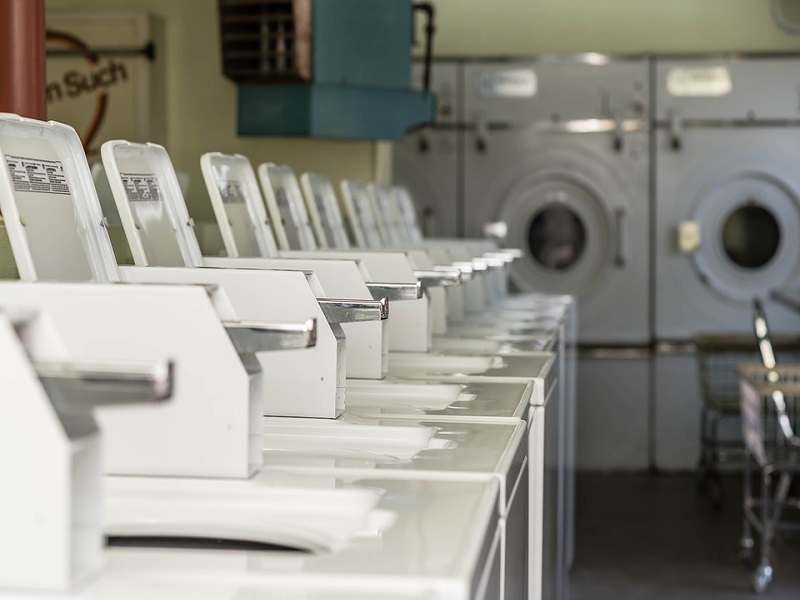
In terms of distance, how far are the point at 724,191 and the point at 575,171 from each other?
2.93 ft

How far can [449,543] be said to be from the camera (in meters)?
1.28

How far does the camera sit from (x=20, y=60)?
2.95 metres

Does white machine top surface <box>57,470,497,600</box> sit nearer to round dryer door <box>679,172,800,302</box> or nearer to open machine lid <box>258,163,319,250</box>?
open machine lid <box>258,163,319,250</box>

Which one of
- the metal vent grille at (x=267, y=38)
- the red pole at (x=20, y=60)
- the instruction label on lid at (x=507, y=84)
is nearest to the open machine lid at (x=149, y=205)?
the red pole at (x=20, y=60)

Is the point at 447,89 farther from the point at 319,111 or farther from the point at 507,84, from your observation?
the point at 319,111

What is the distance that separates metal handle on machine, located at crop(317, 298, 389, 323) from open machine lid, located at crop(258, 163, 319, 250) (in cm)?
137

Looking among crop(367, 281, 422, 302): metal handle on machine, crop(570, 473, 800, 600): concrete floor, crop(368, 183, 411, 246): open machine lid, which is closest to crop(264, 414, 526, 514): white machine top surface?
crop(367, 281, 422, 302): metal handle on machine

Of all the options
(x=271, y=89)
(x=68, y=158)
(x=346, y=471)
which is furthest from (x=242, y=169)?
(x=271, y=89)

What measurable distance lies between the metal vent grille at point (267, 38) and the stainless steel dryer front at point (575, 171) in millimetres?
2174

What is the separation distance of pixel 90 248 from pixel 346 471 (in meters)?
0.75

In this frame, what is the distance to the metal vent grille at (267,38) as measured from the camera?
5.30 m

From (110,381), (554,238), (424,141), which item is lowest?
(554,238)

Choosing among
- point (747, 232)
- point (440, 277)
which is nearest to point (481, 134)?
point (747, 232)

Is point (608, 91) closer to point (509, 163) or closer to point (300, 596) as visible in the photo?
point (509, 163)
